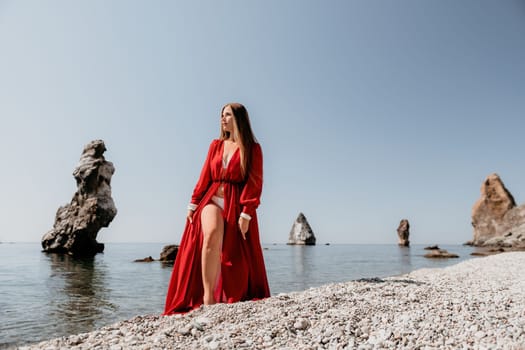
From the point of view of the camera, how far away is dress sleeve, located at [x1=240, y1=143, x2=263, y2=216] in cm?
469

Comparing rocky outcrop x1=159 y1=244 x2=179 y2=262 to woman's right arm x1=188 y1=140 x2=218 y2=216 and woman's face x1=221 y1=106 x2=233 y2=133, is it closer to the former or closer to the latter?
woman's right arm x1=188 y1=140 x2=218 y2=216

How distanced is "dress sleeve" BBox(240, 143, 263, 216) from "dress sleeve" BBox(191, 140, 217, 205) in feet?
2.09

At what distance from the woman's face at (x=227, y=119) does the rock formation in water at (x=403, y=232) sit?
8387 centimetres

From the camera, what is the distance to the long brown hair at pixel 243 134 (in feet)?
15.8

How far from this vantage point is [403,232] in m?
79.9

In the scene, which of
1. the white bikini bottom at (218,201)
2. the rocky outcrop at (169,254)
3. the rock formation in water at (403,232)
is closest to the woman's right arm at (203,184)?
the white bikini bottom at (218,201)

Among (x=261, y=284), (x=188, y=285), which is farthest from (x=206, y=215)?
(x=261, y=284)

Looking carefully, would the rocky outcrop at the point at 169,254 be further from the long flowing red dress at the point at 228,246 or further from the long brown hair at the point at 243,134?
the long brown hair at the point at 243,134

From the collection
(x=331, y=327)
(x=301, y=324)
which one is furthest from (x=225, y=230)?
(x=331, y=327)

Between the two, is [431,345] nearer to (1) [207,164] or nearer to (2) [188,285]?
(2) [188,285]

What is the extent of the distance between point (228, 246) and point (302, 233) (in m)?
98.5

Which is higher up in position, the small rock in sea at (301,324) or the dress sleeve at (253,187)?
the dress sleeve at (253,187)

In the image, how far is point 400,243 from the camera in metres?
81.4

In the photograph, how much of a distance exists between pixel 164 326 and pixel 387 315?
2371 millimetres
